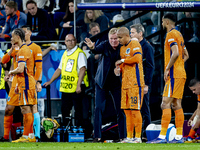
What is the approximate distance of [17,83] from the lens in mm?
6594

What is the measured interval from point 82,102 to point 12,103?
1951 millimetres

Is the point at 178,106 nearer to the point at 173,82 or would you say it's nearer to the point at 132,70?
the point at 173,82

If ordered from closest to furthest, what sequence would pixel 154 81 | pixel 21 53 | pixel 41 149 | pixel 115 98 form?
1. pixel 41 149
2. pixel 21 53
3. pixel 115 98
4. pixel 154 81

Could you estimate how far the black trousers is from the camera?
25.6 feet

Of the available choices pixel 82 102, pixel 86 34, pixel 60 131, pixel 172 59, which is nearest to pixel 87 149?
pixel 172 59

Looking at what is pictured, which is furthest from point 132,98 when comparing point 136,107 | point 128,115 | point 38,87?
point 38,87

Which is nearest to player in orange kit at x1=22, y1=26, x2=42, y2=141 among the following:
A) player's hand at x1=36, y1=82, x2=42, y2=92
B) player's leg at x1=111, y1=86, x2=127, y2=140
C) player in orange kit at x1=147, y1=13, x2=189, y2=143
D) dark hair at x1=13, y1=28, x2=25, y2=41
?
player's hand at x1=36, y1=82, x2=42, y2=92

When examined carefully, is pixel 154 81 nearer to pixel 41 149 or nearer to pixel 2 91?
pixel 2 91

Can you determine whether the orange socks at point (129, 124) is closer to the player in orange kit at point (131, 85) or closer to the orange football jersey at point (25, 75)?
the player in orange kit at point (131, 85)

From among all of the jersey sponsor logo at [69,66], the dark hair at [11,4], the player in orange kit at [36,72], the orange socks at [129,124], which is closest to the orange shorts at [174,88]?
the orange socks at [129,124]

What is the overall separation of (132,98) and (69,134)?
5.88ft

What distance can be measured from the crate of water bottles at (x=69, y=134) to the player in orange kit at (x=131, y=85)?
135 centimetres

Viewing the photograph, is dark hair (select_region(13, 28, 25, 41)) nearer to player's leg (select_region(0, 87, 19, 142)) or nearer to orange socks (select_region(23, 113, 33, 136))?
player's leg (select_region(0, 87, 19, 142))

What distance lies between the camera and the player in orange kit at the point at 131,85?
623 cm
